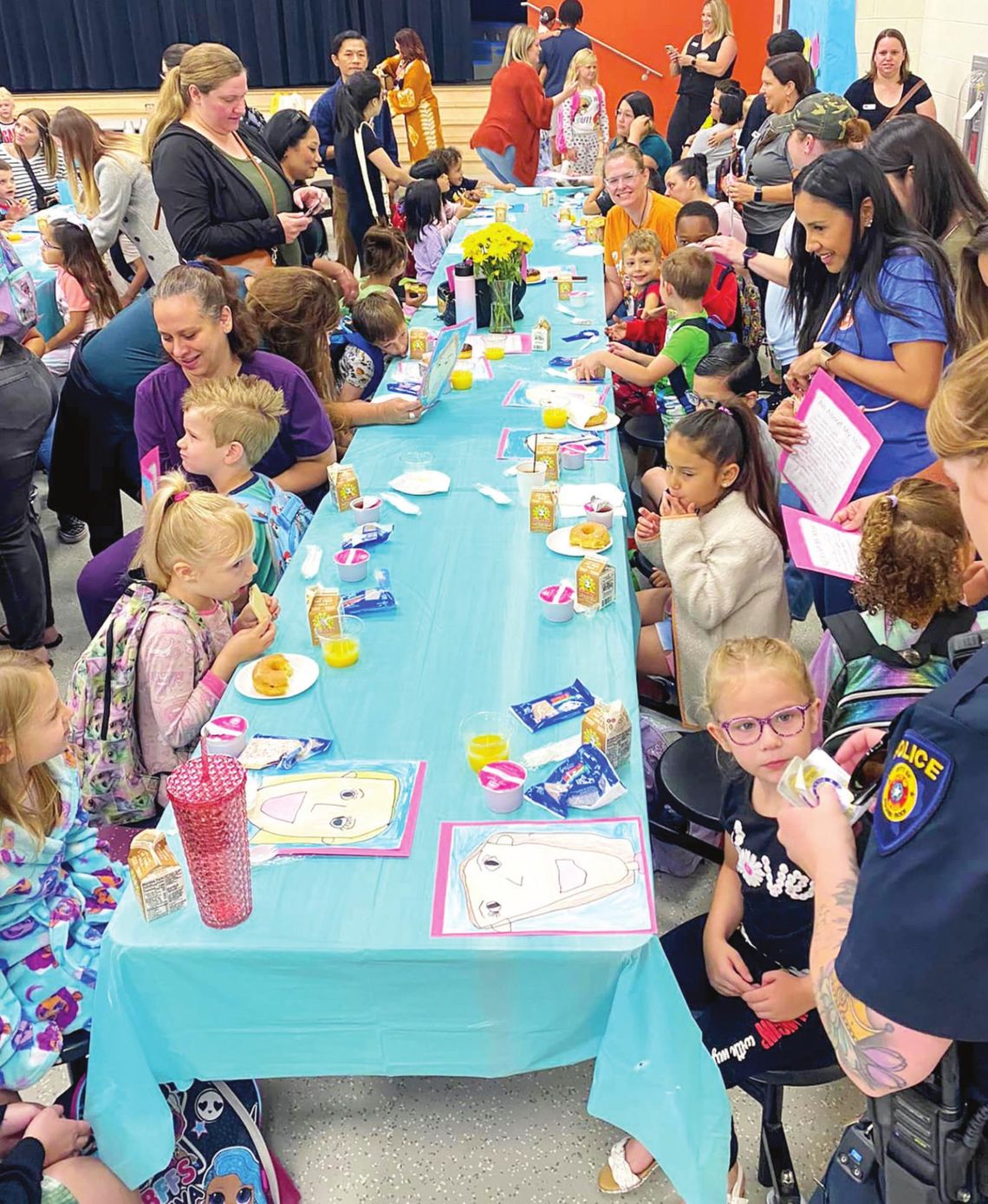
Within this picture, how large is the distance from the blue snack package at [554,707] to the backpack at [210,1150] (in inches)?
30.8

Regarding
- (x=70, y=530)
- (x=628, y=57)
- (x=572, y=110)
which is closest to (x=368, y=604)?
(x=70, y=530)

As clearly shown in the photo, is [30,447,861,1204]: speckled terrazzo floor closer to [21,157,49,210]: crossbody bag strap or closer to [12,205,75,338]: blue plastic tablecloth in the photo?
[12,205,75,338]: blue plastic tablecloth

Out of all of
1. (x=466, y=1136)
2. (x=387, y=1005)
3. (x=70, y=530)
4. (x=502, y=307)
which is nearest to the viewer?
(x=387, y=1005)

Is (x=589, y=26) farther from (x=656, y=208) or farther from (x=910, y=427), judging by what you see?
(x=910, y=427)

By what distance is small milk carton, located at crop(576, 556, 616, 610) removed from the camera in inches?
84.2

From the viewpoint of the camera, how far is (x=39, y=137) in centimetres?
651

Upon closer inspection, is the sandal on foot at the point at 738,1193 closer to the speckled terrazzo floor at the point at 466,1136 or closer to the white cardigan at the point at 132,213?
the speckled terrazzo floor at the point at 466,1136

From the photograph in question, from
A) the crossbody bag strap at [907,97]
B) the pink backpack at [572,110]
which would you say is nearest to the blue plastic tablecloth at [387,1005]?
the crossbody bag strap at [907,97]

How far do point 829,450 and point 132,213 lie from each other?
10.3 ft

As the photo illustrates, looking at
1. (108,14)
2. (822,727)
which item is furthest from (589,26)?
(822,727)

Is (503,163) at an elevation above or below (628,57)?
below

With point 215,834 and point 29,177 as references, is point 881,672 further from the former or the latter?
point 29,177

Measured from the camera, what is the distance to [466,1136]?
1.90m

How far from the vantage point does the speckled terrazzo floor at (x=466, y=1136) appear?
1.81 metres
